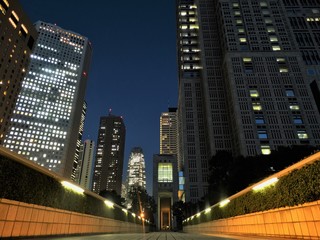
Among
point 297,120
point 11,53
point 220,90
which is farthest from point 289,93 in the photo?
point 11,53

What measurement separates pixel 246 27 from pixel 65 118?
365ft

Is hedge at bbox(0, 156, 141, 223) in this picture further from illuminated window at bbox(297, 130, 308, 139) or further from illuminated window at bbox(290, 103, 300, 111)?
illuminated window at bbox(290, 103, 300, 111)

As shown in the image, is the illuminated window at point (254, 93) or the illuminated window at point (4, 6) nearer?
the illuminated window at point (254, 93)

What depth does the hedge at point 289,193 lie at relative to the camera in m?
8.96

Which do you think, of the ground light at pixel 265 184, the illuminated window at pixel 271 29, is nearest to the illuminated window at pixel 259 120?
the illuminated window at pixel 271 29

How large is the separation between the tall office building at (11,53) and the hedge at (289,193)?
9086 cm

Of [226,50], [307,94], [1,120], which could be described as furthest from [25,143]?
[307,94]

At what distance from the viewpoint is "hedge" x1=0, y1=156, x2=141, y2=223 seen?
873 cm

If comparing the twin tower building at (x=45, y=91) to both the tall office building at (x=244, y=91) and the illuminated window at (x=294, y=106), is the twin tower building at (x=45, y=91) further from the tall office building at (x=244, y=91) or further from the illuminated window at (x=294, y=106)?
the illuminated window at (x=294, y=106)

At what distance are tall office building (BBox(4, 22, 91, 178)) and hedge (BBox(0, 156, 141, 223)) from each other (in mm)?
122363

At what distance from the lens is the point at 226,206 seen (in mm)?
20875

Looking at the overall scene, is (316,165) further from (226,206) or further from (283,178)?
(226,206)

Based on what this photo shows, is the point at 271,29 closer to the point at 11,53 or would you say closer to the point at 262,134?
the point at 262,134

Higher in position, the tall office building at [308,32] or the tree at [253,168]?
the tall office building at [308,32]
